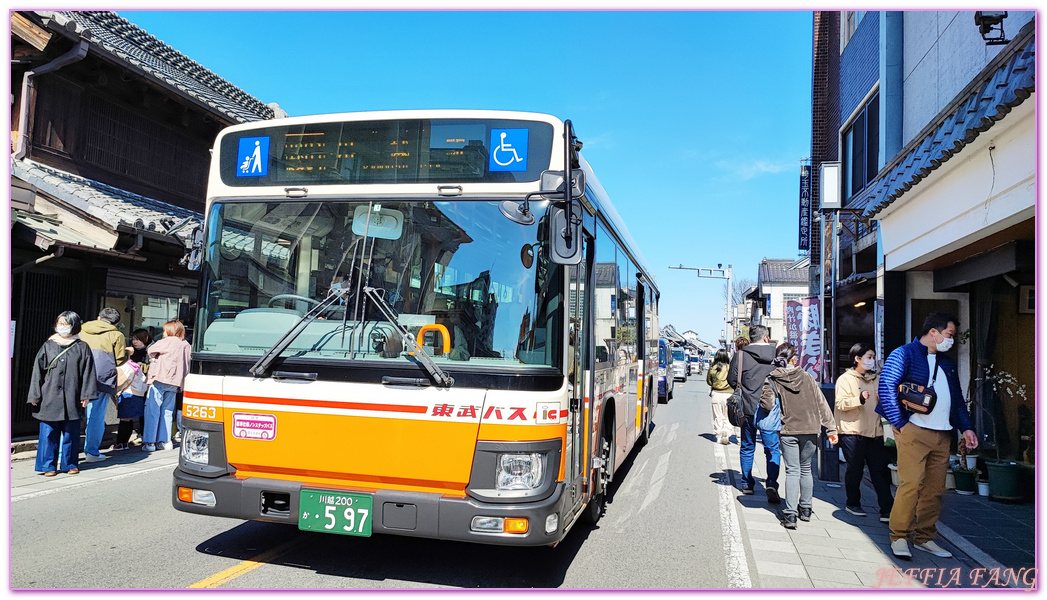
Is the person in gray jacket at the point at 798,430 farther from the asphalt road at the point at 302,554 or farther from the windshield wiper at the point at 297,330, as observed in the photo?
the windshield wiper at the point at 297,330

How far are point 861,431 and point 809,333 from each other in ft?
20.6

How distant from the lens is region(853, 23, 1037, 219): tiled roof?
17.3 ft

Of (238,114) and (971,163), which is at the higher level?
(238,114)

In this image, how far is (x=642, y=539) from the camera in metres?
5.80

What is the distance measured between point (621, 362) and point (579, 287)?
2.37 m

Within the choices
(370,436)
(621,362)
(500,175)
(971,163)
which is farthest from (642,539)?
(971,163)

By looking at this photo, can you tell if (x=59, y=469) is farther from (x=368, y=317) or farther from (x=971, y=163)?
(x=971, y=163)

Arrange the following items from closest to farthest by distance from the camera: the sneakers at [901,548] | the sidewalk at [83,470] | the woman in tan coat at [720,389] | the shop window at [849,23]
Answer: the sneakers at [901,548] < the sidewalk at [83,470] < the woman in tan coat at [720,389] < the shop window at [849,23]

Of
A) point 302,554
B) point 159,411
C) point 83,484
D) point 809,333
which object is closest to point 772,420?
point 302,554

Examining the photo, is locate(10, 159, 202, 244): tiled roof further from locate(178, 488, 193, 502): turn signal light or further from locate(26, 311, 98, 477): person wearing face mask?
locate(178, 488, 193, 502): turn signal light

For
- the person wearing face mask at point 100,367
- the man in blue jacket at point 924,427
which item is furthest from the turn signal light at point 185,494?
the man in blue jacket at point 924,427

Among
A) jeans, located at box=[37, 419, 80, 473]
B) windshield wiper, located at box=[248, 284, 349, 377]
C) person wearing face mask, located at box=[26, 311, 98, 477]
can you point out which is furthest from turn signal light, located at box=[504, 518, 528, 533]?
jeans, located at box=[37, 419, 80, 473]

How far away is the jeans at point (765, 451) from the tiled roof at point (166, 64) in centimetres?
1094

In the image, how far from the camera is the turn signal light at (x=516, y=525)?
3.96 metres
